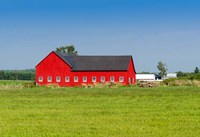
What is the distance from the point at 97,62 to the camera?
236 ft

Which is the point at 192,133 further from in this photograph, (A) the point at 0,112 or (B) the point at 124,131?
(A) the point at 0,112

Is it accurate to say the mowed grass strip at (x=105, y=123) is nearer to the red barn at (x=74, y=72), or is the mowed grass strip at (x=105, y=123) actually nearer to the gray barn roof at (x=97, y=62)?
the red barn at (x=74, y=72)

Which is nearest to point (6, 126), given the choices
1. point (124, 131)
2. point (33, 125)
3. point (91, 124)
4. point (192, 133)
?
point (33, 125)

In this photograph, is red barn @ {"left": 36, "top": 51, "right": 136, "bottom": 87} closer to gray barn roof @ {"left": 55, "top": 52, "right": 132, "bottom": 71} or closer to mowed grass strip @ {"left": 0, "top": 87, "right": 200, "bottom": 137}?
gray barn roof @ {"left": 55, "top": 52, "right": 132, "bottom": 71}

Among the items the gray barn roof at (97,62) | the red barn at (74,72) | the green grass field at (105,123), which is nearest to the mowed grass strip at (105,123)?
the green grass field at (105,123)

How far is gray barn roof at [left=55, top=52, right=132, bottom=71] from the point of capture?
2781 inches

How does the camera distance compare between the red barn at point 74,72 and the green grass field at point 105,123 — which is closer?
the green grass field at point 105,123

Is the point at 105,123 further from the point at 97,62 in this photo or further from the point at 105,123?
the point at 97,62

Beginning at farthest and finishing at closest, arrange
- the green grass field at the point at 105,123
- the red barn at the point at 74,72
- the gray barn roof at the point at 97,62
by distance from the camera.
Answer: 1. the gray barn roof at the point at 97,62
2. the red barn at the point at 74,72
3. the green grass field at the point at 105,123

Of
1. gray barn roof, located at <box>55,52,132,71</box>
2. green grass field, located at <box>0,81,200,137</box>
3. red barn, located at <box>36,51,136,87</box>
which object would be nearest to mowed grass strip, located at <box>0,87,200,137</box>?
green grass field, located at <box>0,81,200,137</box>

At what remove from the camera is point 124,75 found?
69.7 meters

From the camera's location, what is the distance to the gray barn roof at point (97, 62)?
232ft

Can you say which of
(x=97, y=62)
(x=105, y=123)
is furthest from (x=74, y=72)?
(x=105, y=123)

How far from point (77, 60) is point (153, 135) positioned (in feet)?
196
